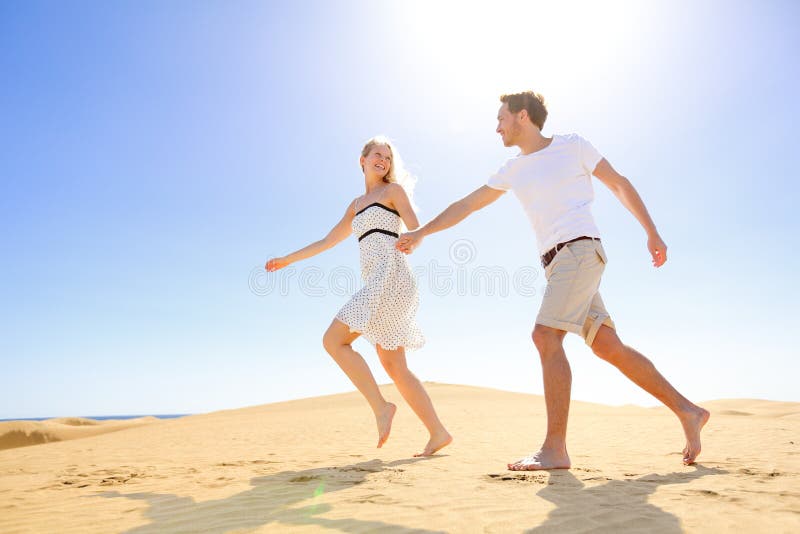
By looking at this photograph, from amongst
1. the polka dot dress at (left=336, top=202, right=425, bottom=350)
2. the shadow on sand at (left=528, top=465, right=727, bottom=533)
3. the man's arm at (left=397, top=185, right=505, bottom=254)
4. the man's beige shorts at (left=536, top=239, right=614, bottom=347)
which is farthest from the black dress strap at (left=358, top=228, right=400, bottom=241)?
the shadow on sand at (left=528, top=465, right=727, bottom=533)

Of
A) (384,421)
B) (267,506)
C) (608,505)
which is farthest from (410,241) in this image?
(608,505)

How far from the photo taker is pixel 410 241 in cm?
411

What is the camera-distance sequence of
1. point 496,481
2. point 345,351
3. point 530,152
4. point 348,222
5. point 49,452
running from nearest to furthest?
point 496,481 < point 530,152 < point 345,351 < point 348,222 < point 49,452

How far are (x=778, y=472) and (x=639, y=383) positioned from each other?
0.86m

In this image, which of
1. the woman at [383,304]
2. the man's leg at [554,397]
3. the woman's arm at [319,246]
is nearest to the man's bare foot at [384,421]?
the woman at [383,304]

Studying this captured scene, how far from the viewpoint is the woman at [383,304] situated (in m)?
4.53

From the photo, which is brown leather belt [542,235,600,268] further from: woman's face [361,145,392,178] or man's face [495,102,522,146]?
woman's face [361,145,392,178]

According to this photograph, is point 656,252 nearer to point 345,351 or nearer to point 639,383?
point 639,383

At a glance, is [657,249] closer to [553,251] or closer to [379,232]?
[553,251]

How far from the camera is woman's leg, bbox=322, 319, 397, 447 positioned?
14.7ft

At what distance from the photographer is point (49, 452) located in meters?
6.66

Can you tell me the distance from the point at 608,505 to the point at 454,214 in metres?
2.18

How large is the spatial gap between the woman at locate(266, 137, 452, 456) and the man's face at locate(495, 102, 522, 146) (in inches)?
41.5

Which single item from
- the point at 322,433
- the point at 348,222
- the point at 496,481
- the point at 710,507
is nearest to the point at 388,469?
the point at 496,481
